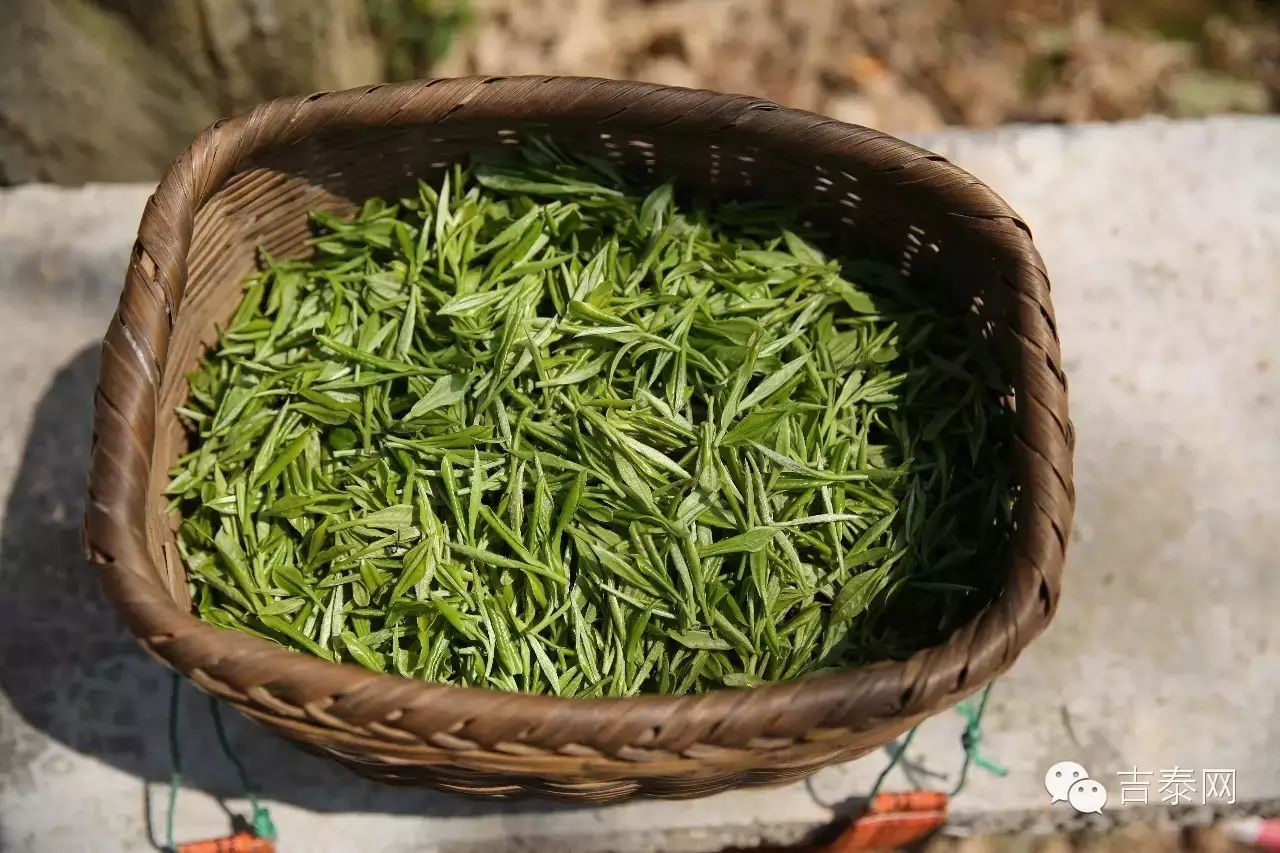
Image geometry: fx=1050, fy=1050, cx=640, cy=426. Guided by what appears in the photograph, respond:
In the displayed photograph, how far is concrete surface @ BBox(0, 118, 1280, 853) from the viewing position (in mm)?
1347

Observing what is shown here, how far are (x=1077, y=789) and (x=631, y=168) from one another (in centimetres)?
100

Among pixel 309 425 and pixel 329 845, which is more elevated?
pixel 309 425

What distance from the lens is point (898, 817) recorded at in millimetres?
1325

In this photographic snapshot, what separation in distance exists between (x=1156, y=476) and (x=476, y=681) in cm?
104

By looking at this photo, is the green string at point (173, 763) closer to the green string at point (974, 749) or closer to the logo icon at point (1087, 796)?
the green string at point (974, 749)

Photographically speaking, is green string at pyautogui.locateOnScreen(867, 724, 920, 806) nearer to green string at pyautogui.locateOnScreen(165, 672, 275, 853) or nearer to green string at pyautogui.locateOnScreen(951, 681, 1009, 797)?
green string at pyautogui.locateOnScreen(951, 681, 1009, 797)

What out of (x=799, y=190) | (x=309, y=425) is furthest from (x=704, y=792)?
(x=799, y=190)

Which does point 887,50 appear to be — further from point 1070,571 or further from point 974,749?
point 974,749

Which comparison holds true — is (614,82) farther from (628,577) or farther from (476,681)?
(476,681)

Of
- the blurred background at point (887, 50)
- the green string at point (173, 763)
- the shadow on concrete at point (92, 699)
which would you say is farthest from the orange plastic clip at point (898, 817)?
the blurred background at point (887, 50)

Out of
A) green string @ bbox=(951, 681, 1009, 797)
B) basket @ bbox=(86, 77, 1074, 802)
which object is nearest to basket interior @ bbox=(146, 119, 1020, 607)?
basket @ bbox=(86, 77, 1074, 802)

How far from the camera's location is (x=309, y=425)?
1267 mm

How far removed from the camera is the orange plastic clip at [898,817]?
1.33 meters

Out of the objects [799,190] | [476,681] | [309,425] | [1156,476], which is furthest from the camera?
[1156,476]
